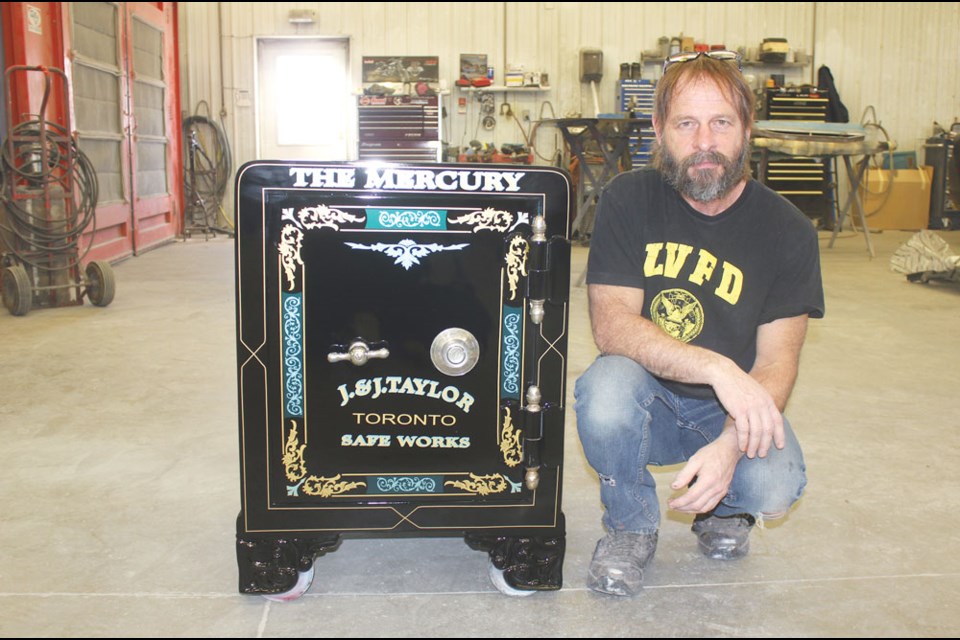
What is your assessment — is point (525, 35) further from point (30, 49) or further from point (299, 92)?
point (30, 49)

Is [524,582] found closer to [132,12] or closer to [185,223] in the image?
[132,12]

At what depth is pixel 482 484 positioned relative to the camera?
1762 mm

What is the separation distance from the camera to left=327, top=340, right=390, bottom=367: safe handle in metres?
1.67

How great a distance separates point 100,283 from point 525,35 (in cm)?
609

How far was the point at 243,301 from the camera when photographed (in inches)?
65.5

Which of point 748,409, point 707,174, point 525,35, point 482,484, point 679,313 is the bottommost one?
point 482,484

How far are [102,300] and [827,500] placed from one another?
3.88 metres

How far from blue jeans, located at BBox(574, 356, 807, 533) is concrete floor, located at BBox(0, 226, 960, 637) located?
154 mm

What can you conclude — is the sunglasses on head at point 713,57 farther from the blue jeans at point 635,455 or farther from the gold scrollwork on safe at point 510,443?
the gold scrollwork on safe at point 510,443

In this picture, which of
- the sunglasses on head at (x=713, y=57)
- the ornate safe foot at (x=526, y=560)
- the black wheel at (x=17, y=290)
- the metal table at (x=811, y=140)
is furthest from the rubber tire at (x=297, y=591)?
the metal table at (x=811, y=140)

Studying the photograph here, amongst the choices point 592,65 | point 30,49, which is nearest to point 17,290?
point 30,49

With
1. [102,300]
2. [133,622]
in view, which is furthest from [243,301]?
[102,300]

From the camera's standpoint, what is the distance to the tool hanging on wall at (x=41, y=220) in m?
4.79

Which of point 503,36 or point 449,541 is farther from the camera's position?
point 503,36
